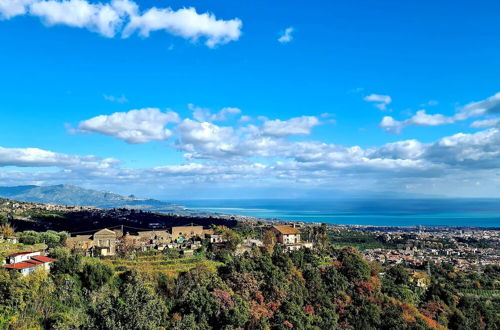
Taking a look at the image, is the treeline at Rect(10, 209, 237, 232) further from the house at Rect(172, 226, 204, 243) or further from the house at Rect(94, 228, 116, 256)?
the house at Rect(94, 228, 116, 256)

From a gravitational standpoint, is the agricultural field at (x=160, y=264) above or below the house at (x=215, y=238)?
below

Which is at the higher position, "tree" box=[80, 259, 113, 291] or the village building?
the village building

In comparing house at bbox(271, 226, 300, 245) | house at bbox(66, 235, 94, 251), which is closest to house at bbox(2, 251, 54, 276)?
house at bbox(66, 235, 94, 251)

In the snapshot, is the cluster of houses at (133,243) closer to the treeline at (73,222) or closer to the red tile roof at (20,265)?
the red tile roof at (20,265)

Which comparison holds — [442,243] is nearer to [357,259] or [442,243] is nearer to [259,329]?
[357,259]

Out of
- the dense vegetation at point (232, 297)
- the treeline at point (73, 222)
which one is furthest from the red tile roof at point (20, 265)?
the treeline at point (73, 222)

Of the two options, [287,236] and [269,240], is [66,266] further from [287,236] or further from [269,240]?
[287,236]

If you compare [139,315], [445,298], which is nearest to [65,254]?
[139,315]
